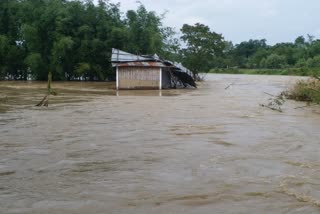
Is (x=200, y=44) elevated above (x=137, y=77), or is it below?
above

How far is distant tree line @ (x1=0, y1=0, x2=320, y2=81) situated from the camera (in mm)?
31500

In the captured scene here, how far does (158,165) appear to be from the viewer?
20.7 ft

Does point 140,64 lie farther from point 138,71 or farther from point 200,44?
point 200,44

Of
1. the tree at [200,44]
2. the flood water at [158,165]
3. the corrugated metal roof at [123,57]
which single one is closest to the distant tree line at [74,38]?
the tree at [200,44]

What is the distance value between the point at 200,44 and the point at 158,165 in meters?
31.0

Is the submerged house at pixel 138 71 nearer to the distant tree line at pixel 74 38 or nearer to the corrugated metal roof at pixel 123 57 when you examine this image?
the corrugated metal roof at pixel 123 57

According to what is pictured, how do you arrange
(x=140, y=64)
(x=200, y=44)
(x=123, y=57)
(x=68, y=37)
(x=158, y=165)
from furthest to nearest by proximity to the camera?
(x=200, y=44) < (x=68, y=37) < (x=123, y=57) < (x=140, y=64) < (x=158, y=165)

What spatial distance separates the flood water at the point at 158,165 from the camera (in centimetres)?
462

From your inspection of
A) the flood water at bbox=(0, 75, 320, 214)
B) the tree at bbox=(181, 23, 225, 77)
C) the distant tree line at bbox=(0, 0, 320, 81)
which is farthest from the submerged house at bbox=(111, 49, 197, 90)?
the flood water at bbox=(0, 75, 320, 214)

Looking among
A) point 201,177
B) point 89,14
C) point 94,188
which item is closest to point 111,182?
point 94,188

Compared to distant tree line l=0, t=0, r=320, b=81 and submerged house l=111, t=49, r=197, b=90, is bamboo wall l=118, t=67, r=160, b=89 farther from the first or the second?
distant tree line l=0, t=0, r=320, b=81

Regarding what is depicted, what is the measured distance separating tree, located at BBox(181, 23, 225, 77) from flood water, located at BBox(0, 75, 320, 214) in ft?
82.6

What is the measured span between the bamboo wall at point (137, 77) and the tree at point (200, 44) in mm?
11365

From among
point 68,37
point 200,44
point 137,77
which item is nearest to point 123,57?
point 137,77
